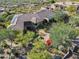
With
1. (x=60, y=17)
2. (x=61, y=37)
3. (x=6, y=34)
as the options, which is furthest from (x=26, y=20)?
(x=61, y=37)

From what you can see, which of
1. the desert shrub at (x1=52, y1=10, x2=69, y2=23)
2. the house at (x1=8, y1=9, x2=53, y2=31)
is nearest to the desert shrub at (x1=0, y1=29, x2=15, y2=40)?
the house at (x1=8, y1=9, x2=53, y2=31)

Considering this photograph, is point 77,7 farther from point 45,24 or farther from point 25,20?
point 25,20

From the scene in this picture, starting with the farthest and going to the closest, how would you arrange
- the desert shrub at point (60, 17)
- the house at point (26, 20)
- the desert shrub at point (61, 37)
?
the desert shrub at point (60, 17) → the house at point (26, 20) → the desert shrub at point (61, 37)

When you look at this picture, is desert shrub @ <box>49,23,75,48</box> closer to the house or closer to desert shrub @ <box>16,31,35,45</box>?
desert shrub @ <box>16,31,35,45</box>

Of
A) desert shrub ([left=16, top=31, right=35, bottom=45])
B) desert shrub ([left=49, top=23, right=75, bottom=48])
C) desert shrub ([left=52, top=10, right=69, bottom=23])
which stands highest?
desert shrub ([left=49, top=23, right=75, bottom=48])

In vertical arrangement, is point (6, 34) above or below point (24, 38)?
above

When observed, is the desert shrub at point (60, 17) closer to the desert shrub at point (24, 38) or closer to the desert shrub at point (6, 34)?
the desert shrub at point (24, 38)

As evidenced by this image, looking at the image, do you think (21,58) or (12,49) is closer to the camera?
(21,58)

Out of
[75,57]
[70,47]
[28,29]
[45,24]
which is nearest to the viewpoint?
[75,57]

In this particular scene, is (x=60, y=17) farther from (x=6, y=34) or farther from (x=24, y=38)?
(x=6, y=34)

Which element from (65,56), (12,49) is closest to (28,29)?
(12,49)

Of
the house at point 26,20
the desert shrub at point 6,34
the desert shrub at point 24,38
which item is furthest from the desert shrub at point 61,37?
the house at point 26,20
